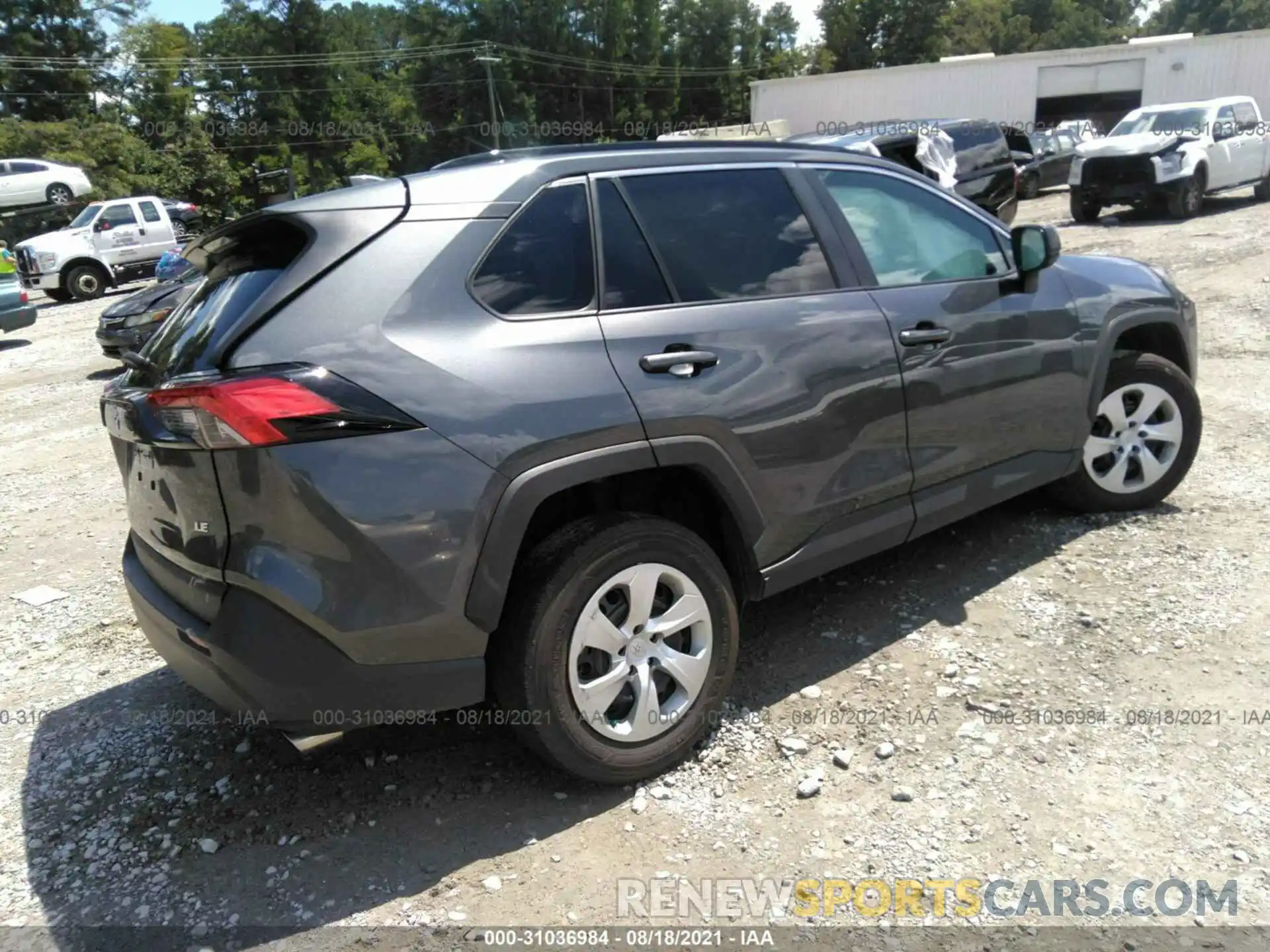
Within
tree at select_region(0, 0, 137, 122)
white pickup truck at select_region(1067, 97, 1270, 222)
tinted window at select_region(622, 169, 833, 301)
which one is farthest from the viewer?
tree at select_region(0, 0, 137, 122)

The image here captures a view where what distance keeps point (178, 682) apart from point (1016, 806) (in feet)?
10.2

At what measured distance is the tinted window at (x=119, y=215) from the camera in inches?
747

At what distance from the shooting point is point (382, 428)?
2.49 meters

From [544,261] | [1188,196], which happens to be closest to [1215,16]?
[1188,196]

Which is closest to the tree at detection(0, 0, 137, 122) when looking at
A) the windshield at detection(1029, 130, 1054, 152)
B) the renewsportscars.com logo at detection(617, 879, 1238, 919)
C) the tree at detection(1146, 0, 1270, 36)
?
the windshield at detection(1029, 130, 1054, 152)

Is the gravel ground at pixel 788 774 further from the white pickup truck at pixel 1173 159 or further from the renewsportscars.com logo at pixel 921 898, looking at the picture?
the white pickup truck at pixel 1173 159

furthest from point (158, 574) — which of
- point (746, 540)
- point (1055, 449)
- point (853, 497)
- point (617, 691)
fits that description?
point (1055, 449)

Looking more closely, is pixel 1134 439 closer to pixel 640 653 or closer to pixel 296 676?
pixel 640 653

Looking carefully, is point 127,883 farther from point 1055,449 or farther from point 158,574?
point 1055,449

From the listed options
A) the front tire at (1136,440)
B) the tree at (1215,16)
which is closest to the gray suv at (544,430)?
the front tire at (1136,440)

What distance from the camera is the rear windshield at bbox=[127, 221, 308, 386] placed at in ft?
8.75

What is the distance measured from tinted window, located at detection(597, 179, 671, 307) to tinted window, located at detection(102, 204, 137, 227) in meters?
19.2

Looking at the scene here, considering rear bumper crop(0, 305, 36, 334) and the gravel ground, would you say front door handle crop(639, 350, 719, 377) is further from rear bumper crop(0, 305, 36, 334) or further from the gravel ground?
rear bumper crop(0, 305, 36, 334)

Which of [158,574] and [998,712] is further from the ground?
[158,574]
